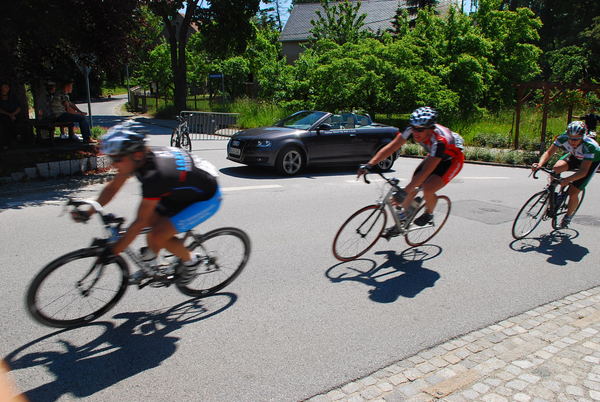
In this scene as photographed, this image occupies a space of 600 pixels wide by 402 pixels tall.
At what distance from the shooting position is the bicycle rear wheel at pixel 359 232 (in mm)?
5801

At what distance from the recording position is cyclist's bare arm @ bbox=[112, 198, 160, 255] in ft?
12.5

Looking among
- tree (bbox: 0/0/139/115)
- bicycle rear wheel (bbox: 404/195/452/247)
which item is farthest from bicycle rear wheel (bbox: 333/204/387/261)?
tree (bbox: 0/0/139/115)

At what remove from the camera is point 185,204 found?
164 inches

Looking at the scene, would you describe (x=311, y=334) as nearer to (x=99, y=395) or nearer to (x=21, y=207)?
(x=99, y=395)

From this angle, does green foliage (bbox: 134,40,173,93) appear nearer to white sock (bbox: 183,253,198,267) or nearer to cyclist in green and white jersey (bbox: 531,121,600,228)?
cyclist in green and white jersey (bbox: 531,121,600,228)

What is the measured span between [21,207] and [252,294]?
5163mm

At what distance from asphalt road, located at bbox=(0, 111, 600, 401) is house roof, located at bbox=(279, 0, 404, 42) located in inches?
1955

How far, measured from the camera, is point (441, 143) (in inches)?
224

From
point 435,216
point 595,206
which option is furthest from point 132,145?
point 595,206

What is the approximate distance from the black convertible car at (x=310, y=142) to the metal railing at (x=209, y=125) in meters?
7.72

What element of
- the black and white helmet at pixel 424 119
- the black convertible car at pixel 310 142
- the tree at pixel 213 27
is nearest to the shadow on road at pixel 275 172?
the black convertible car at pixel 310 142

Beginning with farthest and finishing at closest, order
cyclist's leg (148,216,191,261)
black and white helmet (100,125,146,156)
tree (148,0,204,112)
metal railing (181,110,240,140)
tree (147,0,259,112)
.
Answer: tree (147,0,259,112), tree (148,0,204,112), metal railing (181,110,240,140), cyclist's leg (148,216,191,261), black and white helmet (100,125,146,156)

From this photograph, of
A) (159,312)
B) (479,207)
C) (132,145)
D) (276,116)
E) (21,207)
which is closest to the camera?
(132,145)

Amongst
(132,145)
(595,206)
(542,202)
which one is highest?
(132,145)
